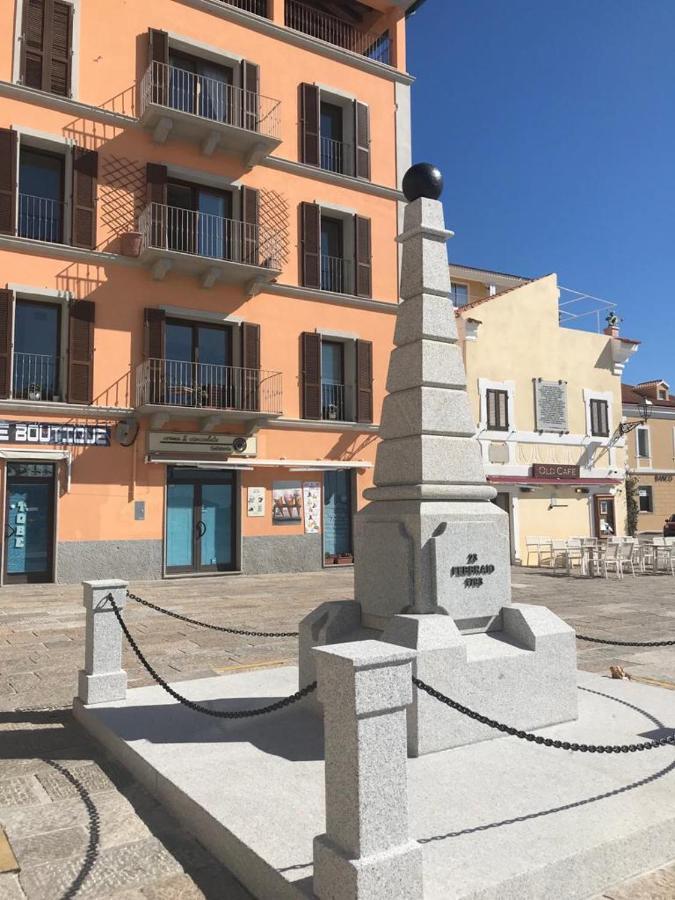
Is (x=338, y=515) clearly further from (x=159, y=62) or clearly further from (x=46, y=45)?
(x=46, y=45)

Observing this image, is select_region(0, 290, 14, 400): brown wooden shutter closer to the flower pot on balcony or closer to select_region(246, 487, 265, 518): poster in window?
the flower pot on balcony

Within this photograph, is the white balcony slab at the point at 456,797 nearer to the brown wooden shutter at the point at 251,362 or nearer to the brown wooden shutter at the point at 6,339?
the brown wooden shutter at the point at 6,339

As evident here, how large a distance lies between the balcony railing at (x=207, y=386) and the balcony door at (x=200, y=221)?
2.96 meters

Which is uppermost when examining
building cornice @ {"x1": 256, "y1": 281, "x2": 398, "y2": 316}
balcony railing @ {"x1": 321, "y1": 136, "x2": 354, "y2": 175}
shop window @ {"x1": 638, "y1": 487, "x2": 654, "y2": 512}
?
balcony railing @ {"x1": 321, "y1": 136, "x2": 354, "y2": 175}

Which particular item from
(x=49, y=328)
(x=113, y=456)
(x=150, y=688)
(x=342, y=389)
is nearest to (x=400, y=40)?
(x=342, y=389)

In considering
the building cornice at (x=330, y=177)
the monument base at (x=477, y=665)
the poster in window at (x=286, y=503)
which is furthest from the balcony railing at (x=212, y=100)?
the monument base at (x=477, y=665)

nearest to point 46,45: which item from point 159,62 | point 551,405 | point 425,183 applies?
point 159,62

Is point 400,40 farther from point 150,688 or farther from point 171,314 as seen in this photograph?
point 150,688

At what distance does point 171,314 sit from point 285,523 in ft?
20.1

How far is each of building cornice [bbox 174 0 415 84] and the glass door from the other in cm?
1260

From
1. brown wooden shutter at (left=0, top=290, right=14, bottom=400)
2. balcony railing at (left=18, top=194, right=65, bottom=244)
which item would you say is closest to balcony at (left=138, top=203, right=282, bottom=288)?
balcony railing at (left=18, top=194, right=65, bottom=244)

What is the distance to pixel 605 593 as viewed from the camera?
14297mm

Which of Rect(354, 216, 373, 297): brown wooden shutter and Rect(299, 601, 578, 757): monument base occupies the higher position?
Rect(354, 216, 373, 297): brown wooden shutter

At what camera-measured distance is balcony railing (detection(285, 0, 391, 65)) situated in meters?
21.0
